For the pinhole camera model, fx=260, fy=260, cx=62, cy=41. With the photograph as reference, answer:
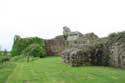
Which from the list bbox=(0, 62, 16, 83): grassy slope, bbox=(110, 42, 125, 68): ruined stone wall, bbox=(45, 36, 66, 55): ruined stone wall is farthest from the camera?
bbox=(45, 36, 66, 55): ruined stone wall

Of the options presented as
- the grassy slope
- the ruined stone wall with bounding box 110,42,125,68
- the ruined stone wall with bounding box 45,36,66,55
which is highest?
the ruined stone wall with bounding box 45,36,66,55

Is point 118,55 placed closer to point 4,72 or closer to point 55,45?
point 4,72

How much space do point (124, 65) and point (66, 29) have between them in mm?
35750

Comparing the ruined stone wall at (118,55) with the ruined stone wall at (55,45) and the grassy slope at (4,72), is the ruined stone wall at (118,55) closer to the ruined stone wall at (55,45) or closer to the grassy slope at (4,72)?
the grassy slope at (4,72)

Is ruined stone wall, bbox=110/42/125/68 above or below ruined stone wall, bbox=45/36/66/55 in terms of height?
below

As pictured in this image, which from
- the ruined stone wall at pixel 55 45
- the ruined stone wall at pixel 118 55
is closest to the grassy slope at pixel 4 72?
the ruined stone wall at pixel 118 55

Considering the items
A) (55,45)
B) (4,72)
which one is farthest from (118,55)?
(55,45)

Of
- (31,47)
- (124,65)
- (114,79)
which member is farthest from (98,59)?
(31,47)

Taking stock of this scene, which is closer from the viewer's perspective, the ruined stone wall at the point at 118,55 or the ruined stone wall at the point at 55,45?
the ruined stone wall at the point at 118,55

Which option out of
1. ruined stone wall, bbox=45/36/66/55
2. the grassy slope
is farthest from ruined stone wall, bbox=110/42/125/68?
ruined stone wall, bbox=45/36/66/55

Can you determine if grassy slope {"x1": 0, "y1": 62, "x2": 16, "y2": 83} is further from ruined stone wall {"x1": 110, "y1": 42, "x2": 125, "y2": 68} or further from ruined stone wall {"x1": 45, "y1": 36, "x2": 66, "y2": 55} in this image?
ruined stone wall {"x1": 45, "y1": 36, "x2": 66, "y2": 55}

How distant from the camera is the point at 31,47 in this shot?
126 ft

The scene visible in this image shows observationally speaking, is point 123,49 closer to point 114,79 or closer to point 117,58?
point 117,58

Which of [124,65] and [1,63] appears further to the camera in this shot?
[1,63]
